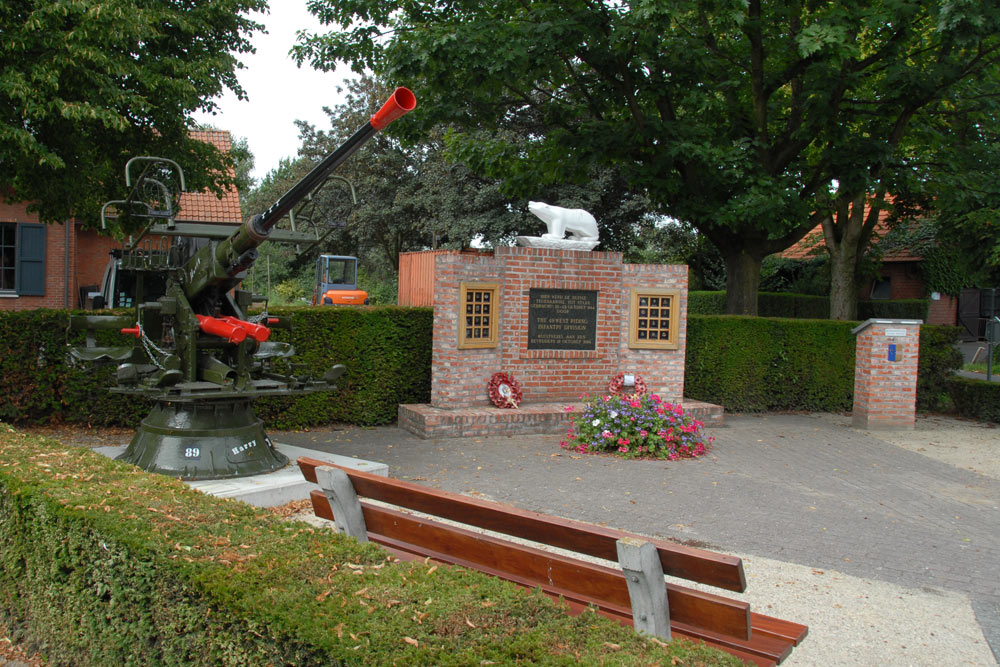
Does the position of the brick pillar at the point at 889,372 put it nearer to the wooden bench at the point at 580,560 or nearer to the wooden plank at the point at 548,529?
the wooden bench at the point at 580,560

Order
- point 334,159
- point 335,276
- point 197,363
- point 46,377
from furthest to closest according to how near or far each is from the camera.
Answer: point 335,276, point 46,377, point 197,363, point 334,159

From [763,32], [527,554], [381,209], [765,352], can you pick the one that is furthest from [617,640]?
[381,209]

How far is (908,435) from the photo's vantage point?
11.6 meters

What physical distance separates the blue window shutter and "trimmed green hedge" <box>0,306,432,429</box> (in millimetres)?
14959

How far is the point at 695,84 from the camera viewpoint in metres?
13.8

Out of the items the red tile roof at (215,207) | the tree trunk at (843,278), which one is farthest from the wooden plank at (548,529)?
the red tile roof at (215,207)

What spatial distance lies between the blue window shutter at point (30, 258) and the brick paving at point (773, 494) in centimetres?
1613

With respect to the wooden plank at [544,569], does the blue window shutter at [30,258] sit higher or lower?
higher

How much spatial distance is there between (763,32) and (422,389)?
8518 mm

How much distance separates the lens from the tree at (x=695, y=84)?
12102 millimetres

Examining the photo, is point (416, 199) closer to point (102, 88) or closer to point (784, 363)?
point (784, 363)

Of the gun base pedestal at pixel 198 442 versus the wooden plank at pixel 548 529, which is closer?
the wooden plank at pixel 548 529

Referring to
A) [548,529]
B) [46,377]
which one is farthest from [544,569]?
[46,377]

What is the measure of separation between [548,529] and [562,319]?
336 inches
